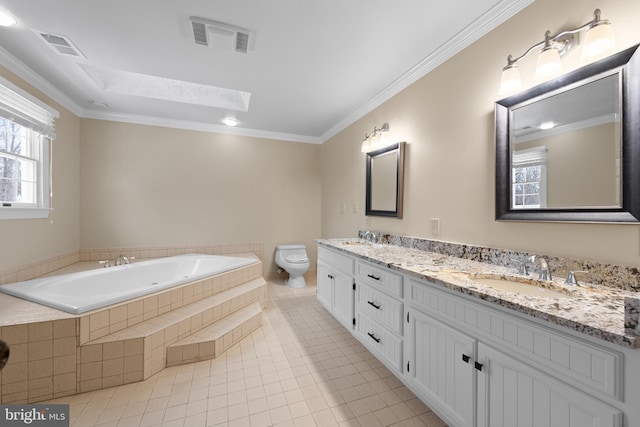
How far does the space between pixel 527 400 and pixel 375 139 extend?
7.21 feet

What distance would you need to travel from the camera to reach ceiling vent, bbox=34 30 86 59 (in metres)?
1.77

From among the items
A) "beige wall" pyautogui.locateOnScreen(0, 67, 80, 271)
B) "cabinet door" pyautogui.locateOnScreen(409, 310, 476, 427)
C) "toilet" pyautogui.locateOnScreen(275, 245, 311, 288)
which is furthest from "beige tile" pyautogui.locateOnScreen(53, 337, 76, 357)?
"toilet" pyautogui.locateOnScreen(275, 245, 311, 288)

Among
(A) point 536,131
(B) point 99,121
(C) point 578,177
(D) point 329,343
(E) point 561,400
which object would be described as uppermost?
(B) point 99,121

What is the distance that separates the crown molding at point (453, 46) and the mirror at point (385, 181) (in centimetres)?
52

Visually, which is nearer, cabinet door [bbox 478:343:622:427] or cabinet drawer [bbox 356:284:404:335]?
cabinet door [bbox 478:343:622:427]

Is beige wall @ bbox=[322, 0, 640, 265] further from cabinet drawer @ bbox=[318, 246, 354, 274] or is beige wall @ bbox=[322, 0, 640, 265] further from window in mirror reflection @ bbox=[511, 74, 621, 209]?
cabinet drawer @ bbox=[318, 246, 354, 274]

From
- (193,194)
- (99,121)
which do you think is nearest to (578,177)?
(193,194)

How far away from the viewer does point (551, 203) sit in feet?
4.26

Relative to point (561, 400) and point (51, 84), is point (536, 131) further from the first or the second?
point (51, 84)

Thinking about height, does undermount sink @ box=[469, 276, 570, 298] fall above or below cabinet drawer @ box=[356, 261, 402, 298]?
above

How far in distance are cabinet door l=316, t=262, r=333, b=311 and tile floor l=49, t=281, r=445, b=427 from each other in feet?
1.42

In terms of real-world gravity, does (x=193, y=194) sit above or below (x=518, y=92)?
below

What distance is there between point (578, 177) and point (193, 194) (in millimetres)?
3821

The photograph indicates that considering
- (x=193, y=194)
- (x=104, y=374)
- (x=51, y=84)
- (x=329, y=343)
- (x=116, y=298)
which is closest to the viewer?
(x=104, y=374)
